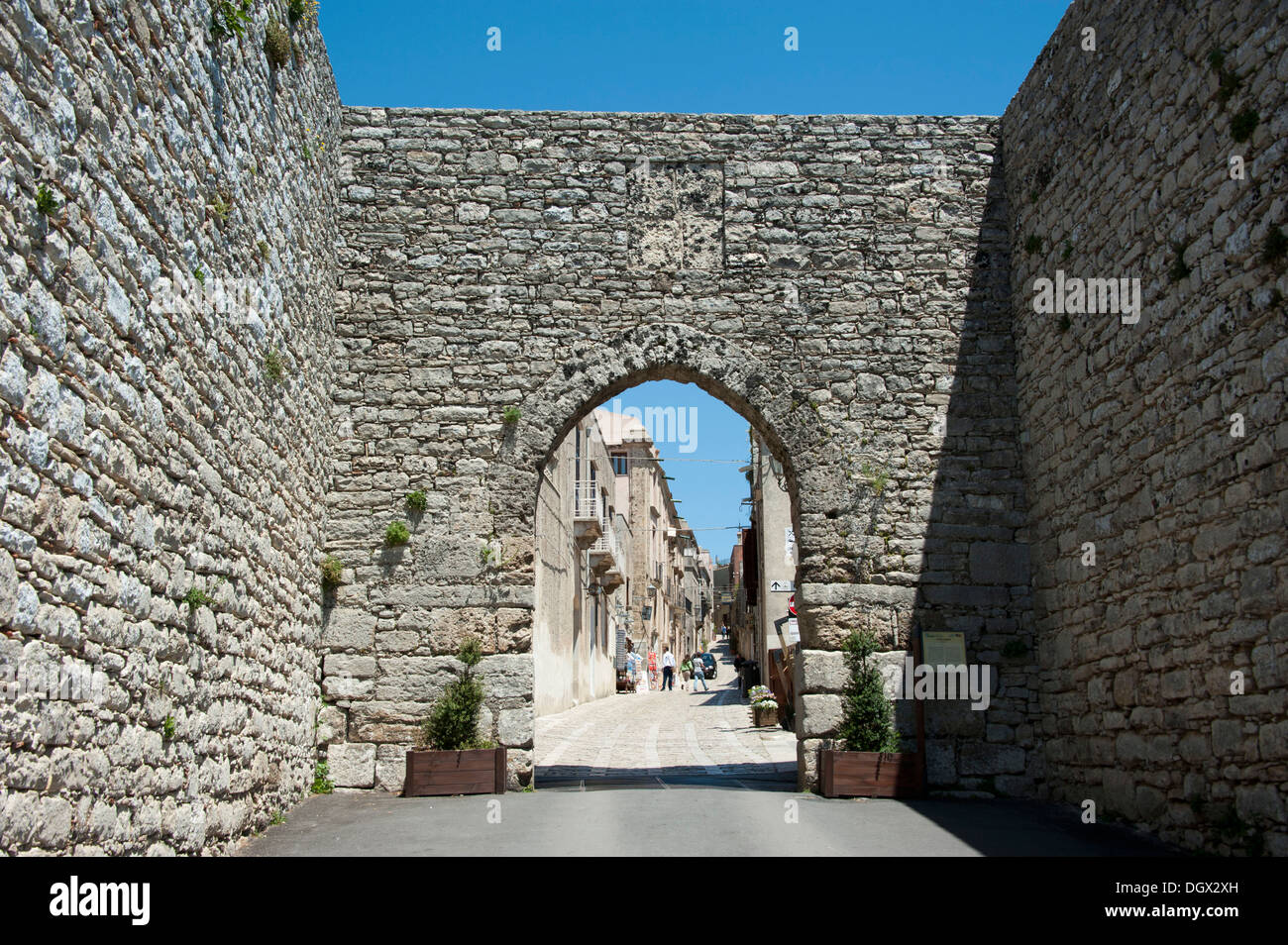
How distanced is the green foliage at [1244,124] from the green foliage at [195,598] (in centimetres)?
585

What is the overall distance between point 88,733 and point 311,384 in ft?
13.7

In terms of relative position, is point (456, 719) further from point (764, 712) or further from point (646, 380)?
point (764, 712)

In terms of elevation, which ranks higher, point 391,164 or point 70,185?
point 391,164

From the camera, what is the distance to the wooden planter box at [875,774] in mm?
7668

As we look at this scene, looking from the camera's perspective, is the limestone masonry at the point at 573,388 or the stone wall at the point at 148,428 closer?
the stone wall at the point at 148,428

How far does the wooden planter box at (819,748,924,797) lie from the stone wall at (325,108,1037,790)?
331mm

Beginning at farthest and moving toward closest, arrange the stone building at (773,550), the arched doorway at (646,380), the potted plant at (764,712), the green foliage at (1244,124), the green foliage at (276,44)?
the stone building at (773,550)
the potted plant at (764,712)
the arched doorway at (646,380)
the green foliage at (276,44)
the green foliage at (1244,124)

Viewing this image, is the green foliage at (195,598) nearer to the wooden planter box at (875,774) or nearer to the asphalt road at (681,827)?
the asphalt road at (681,827)

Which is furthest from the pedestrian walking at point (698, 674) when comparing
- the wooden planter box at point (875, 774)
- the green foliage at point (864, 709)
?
the wooden planter box at point (875, 774)

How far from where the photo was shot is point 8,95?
3.37m

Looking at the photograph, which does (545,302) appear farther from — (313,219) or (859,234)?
(859,234)

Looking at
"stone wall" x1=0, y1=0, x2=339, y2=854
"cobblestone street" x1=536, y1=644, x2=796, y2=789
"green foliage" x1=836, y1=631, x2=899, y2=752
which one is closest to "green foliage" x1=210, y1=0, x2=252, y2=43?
"stone wall" x1=0, y1=0, x2=339, y2=854

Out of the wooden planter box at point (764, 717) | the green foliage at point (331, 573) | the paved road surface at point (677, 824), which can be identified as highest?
the green foliage at point (331, 573)
